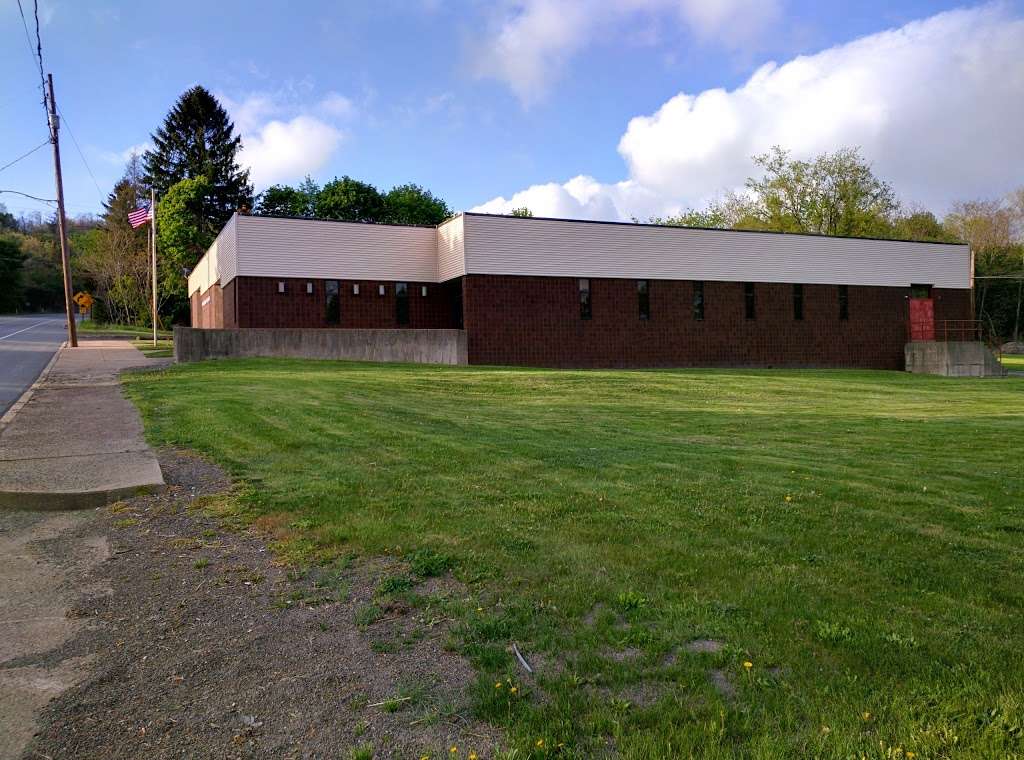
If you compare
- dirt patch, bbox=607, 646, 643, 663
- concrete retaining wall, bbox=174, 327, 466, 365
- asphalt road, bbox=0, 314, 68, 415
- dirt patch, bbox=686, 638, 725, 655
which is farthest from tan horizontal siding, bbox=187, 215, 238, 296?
dirt patch, bbox=686, 638, 725, 655

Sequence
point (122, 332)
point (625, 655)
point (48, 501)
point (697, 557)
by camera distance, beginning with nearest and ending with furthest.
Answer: point (625, 655) < point (697, 557) < point (48, 501) < point (122, 332)

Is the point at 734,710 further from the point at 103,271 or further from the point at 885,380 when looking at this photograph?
the point at 103,271

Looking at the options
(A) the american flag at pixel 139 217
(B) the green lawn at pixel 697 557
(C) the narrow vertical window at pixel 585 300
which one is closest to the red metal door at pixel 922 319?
(C) the narrow vertical window at pixel 585 300

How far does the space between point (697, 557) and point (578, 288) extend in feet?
84.8

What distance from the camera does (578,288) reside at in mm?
29812

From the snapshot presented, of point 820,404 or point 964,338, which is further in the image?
point 964,338

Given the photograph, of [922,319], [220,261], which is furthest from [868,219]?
[220,261]

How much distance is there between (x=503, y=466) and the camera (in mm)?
7379

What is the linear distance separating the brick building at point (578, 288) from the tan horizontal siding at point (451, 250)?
0.09 m

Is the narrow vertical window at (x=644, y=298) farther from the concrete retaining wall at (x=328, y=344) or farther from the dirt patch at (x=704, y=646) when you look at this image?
the dirt patch at (x=704, y=646)

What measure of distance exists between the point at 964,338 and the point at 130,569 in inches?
1676

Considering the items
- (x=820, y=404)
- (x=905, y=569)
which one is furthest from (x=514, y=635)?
(x=820, y=404)

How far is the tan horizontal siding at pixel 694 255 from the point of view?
1120 inches

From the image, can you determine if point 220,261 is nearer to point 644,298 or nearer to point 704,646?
point 644,298
